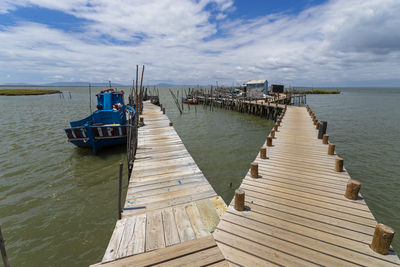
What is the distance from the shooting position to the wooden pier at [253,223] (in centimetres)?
332

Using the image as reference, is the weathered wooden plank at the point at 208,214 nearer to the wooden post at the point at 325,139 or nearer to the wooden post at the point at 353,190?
the wooden post at the point at 353,190

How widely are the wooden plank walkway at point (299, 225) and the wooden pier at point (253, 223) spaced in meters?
0.02

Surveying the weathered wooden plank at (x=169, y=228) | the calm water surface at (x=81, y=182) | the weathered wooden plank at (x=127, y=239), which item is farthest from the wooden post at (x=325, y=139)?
the weathered wooden plank at (x=127, y=239)

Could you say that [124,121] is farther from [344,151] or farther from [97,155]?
[344,151]

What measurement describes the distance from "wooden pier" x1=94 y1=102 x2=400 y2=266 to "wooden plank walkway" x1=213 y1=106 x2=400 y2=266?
0.06 ft

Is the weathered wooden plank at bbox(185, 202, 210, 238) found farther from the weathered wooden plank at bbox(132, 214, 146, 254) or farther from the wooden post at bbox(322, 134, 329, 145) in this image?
the wooden post at bbox(322, 134, 329, 145)

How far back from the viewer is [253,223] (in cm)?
421

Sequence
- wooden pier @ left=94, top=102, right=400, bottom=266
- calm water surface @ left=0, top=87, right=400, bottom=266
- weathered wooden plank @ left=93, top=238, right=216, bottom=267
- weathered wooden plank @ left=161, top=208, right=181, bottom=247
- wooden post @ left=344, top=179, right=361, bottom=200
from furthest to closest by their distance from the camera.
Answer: calm water surface @ left=0, top=87, right=400, bottom=266 → wooden post @ left=344, top=179, right=361, bottom=200 → weathered wooden plank @ left=161, top=208, right=181, bottom=247 → wooden pier @ left=94, top=102, right=400, bottom=266 → weathered wooden plank @ left=93, top=238, right=216, bottom=267

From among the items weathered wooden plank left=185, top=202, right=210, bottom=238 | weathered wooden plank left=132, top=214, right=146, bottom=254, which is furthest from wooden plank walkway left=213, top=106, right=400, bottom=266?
weathered wooden plank left=132, top=214, right=146, bottom=254

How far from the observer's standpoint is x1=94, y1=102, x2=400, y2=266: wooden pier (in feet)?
10.9

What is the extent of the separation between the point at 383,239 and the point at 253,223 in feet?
7.71

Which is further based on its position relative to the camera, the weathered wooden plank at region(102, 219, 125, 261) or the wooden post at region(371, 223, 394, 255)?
the weathered wooden plank at region(102, 219, 125, 261)

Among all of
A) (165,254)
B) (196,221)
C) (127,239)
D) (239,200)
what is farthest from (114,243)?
(239,200)

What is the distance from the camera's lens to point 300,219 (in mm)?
4336
